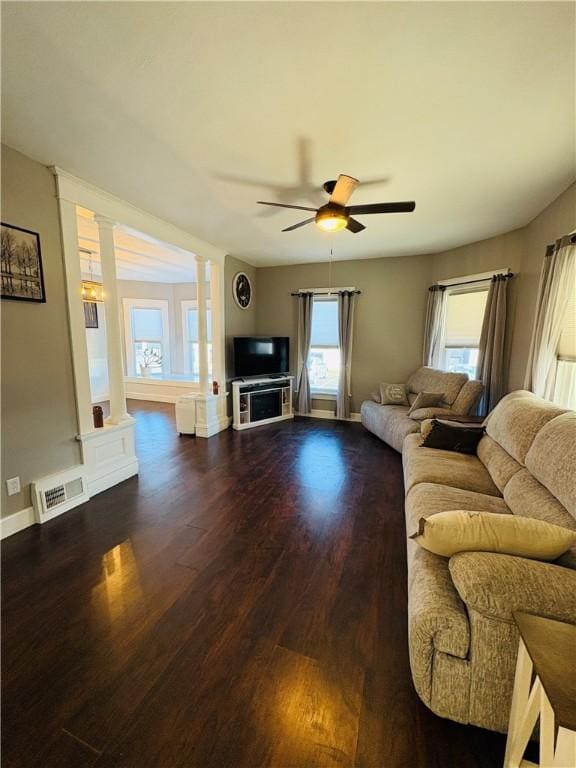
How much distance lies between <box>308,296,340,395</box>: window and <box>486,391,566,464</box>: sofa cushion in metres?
3.03

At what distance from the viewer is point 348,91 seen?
159cm

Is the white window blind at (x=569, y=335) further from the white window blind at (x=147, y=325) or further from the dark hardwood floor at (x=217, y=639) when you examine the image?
the white window blind at (x=147, y=325)

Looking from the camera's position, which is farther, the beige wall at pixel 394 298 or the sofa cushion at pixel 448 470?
the beige wall at pixel 394 298

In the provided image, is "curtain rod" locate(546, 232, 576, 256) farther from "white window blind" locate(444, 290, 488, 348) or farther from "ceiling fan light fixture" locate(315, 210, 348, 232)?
"ceiling fan light fixture" locate(315, 210, 348, 232)

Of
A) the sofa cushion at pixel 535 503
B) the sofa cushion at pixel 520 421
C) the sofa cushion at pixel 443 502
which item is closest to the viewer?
the sofa cushion at pixel 535 503

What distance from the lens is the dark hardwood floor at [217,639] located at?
3.59 feet

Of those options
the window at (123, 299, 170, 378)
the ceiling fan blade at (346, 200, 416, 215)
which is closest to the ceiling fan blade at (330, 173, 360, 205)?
the ceiling fan blade at (346, 200, 416, 215)

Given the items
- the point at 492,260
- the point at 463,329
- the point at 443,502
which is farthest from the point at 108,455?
the point at 492,260

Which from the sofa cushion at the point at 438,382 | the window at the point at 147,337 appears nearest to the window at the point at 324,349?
the sofa cushion at the point at 438,382

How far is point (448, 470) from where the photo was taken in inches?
90.4

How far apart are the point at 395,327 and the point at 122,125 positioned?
423 cm

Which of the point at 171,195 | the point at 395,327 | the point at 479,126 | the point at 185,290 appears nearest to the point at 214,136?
the point at 171,195

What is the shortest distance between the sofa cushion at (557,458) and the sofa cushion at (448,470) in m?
0.37

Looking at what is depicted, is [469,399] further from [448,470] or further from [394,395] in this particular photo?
[448,470]
